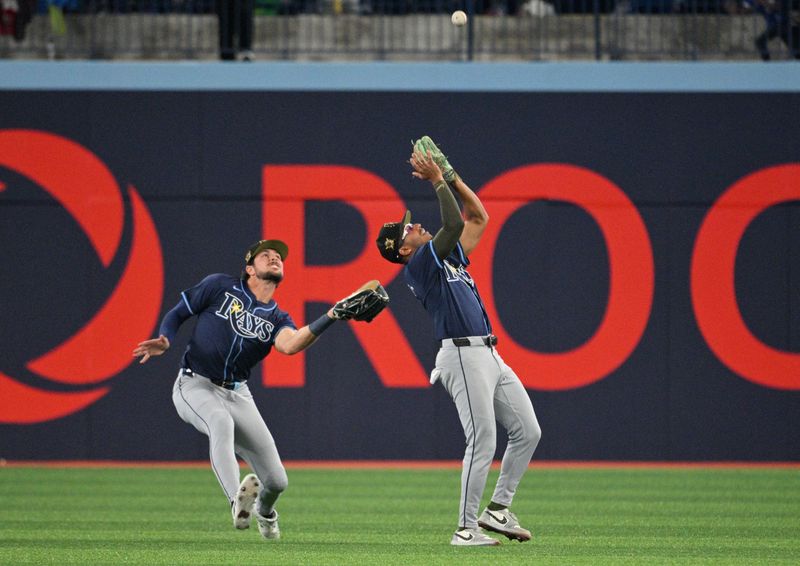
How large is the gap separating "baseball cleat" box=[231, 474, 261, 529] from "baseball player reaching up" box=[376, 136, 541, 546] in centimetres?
134

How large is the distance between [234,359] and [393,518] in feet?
6.65

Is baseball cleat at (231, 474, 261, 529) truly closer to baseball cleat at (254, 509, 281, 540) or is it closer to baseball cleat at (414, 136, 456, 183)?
baseball cleat at (254, 509, 281, 540)

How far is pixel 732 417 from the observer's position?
16297 mm

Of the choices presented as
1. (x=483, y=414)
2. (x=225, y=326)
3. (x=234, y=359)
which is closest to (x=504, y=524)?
(x=483, y=414)

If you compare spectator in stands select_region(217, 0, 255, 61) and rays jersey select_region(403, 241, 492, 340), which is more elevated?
spectator in stands select_region(217, 0, 255, 61)

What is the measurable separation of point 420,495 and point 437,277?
4000 millimetres

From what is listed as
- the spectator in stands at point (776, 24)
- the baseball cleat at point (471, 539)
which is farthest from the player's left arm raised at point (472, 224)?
the spectator in stands at point (776, 24)

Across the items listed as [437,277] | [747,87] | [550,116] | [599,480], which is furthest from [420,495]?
[747,87]

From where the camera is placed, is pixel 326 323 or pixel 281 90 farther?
pixel 281 90

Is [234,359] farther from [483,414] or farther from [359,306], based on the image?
[483,414]

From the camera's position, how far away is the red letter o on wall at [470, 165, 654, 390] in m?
16.3

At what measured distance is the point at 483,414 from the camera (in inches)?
366

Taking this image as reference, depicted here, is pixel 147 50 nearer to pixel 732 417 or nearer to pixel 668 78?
pixel 668 78

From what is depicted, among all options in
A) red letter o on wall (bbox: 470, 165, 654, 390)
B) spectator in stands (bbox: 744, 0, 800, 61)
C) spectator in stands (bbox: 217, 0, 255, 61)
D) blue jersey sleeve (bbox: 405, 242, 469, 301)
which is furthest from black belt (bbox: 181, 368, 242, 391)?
spectator in stands (bbox: 744, 0, 800, 61)
